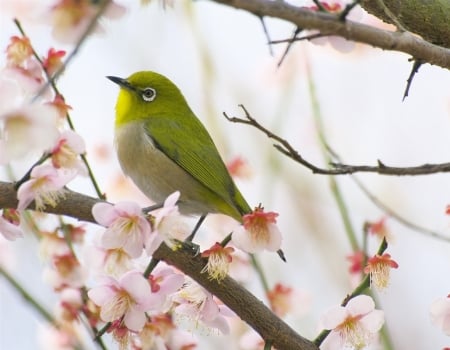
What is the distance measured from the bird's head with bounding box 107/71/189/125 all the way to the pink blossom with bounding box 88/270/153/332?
1.60m

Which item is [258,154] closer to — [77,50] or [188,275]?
[188,275]

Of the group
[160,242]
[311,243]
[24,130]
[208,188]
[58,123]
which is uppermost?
[311,243]

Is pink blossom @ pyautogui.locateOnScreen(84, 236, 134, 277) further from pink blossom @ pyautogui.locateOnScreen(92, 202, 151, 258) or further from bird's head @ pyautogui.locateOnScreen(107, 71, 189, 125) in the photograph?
bird's head @ pyautogui.locateOnScreen(107, 71, 189, 125)

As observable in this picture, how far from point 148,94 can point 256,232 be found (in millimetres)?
1811

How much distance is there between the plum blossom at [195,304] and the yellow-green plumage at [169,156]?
34.0 inches

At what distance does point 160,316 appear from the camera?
8.71 feet

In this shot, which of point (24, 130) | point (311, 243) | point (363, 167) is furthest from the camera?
point (311, 243)

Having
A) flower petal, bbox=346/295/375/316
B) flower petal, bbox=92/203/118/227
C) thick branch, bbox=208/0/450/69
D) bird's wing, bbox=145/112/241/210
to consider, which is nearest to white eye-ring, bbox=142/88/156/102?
bird's wing, bbox=145/112/241/210

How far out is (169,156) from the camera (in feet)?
11.4

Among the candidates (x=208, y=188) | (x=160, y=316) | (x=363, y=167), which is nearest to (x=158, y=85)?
(x=208, y=188)

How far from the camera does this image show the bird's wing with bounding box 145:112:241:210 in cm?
331

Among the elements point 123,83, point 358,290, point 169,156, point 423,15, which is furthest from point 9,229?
point 123,83

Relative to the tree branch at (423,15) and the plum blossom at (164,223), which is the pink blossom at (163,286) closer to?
the plum blossom at (164,223)

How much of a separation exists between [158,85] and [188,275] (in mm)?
1793
